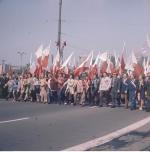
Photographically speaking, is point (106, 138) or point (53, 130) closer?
point (106, 138)

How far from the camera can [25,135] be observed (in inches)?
388

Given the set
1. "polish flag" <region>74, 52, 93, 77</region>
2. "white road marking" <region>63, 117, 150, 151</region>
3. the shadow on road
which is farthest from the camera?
"polish flag" <region>74, 52, 93, 77</region>

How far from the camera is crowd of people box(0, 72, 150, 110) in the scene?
62.7 feet

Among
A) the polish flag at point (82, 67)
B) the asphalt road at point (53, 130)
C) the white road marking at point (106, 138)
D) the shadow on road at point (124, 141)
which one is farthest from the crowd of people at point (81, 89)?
the shadow on road at point (124, 141)

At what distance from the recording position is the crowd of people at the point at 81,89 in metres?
19.1

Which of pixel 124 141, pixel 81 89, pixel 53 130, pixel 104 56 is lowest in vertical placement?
pixel 124 141

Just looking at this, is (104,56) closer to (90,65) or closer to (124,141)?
(90,65)

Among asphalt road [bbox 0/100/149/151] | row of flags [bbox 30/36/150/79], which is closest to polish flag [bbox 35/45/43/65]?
row of flags [bbox 30/36/150/79]

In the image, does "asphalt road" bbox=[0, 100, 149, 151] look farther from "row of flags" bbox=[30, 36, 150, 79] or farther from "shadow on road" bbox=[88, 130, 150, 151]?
"row of flags" bbox=[30, 36, 150, 79]

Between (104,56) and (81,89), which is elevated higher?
(104,56)

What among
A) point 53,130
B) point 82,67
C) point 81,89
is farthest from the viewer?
point 82,67

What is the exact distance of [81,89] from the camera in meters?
20.8

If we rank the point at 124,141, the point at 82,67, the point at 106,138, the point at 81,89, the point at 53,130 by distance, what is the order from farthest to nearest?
the point at 82,67
the point at 81,89
the point at 53,130
the point at 106,138
the point at 124,141

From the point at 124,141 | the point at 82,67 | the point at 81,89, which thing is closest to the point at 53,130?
the point at 124,141
